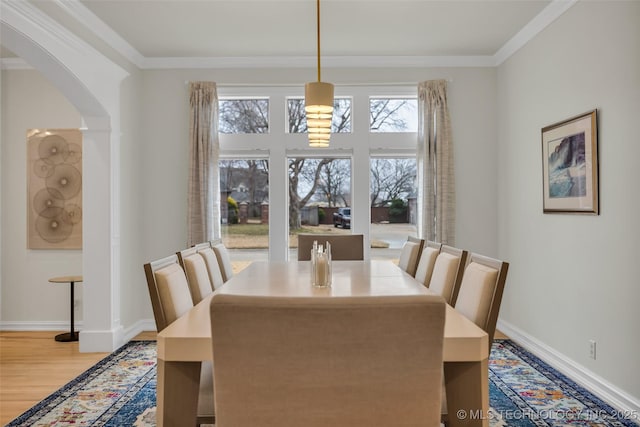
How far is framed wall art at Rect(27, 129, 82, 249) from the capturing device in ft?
16.2

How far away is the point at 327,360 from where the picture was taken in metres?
1.24

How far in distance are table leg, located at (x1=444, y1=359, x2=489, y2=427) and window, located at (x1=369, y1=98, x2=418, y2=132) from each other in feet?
11.8

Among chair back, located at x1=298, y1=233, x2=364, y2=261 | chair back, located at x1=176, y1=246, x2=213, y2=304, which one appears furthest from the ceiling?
chair back, located at x1=176, y1=246, x2=213, y2=304

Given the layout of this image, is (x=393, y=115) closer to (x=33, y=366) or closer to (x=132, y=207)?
(x=132, y=207)

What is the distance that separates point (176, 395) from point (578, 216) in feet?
9.74

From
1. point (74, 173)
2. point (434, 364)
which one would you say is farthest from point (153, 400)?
point (74, 173)

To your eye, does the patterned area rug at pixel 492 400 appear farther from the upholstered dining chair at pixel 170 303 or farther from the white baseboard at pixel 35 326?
the white baseboard at pixel 35 326

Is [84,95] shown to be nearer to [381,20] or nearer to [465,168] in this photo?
[381,20]

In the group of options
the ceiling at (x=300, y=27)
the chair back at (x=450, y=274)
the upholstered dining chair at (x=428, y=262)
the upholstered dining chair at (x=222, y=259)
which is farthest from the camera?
the ceiling at (x=300, y=27)

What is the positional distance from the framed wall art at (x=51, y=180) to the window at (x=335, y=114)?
7.25 ft

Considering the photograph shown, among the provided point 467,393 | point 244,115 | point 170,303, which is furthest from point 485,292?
point 244,115

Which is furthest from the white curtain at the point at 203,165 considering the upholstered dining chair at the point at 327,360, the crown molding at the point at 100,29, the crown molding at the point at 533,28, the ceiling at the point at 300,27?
the upholstered dining chair at the point at 327,360

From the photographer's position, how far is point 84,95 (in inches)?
155

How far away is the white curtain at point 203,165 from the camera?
489 cm
